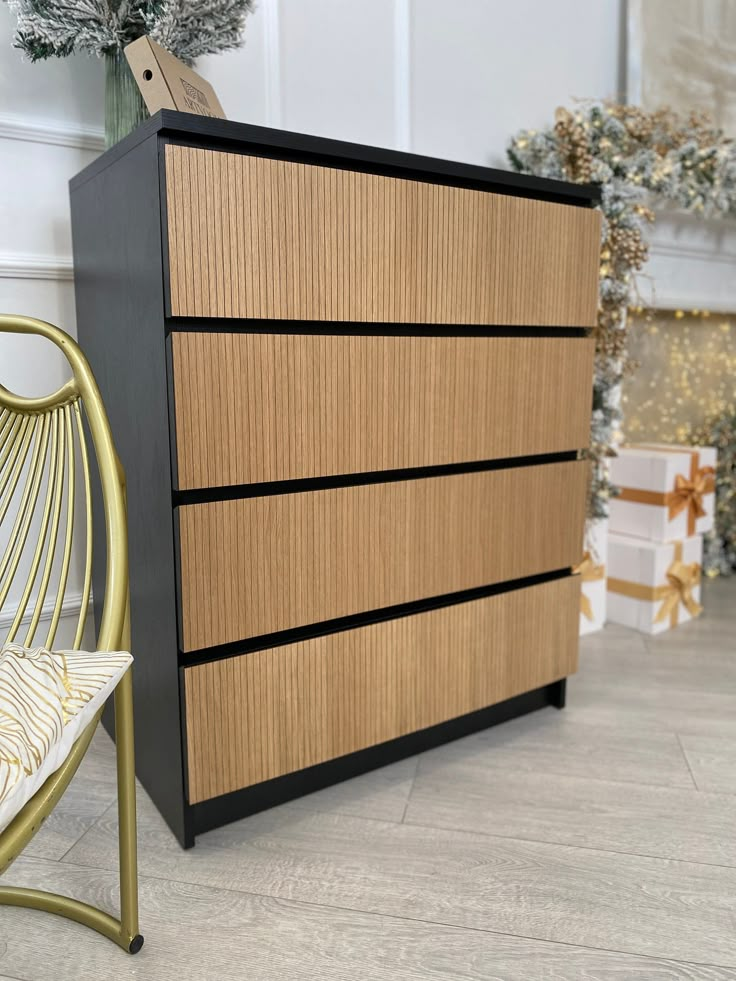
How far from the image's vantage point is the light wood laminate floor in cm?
93

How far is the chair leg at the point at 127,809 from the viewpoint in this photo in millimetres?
859

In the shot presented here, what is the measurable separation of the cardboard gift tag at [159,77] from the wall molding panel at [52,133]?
0.35m

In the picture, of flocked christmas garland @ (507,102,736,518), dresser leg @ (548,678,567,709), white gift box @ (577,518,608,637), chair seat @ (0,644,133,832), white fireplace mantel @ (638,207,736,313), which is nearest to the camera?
chair seat @ (0,644,133,832)

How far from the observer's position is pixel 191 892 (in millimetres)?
1048

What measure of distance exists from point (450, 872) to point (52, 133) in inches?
54.5

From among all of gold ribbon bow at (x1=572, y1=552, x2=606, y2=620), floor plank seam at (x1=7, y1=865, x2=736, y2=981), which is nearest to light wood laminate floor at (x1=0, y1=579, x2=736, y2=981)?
floor plank seam at (x1=7, y1=865, x2=736, y2=981)

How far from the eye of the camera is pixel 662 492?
2023mm

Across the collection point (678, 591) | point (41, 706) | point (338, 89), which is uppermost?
point (338, 89)

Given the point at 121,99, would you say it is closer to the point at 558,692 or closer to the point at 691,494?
the point at 558,692

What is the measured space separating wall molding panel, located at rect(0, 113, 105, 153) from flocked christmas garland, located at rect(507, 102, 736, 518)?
1.01m

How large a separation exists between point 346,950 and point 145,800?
465 mm

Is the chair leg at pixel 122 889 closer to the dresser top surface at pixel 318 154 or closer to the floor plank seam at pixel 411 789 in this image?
the floor plank seam at pixel 411 789

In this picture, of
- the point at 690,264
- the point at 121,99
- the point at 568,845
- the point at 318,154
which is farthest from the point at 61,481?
the point at 690,264

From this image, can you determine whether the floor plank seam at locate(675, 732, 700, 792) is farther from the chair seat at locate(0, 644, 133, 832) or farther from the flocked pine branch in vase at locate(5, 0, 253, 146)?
the flocked pine branch in vase at locate(5, 0, 253, 146)
